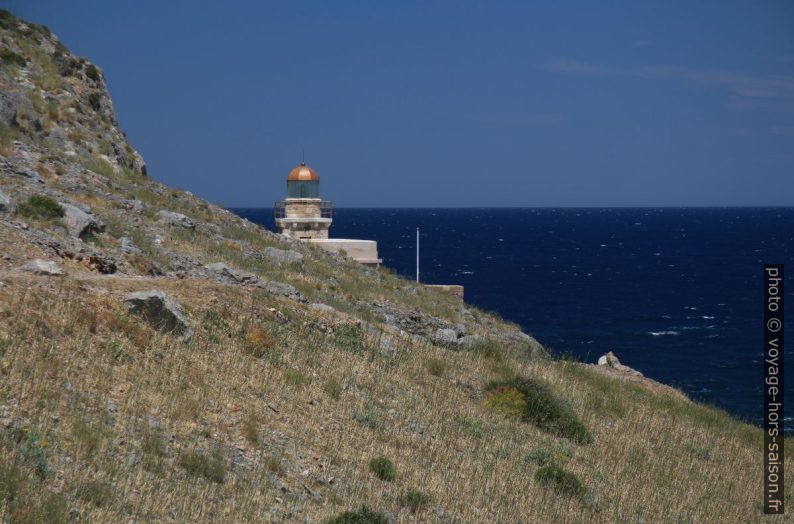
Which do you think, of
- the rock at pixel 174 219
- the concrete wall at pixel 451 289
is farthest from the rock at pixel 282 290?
the concrete wall at pixel 451 289

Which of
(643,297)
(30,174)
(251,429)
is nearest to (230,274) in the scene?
(30,174)

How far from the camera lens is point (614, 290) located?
84.4 metres

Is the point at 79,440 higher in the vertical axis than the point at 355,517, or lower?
higher

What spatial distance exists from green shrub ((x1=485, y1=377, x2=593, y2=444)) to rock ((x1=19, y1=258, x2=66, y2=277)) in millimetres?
8243

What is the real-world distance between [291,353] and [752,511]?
823 cm

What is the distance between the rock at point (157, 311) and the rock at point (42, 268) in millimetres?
1657

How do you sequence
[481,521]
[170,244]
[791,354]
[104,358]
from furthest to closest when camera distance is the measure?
[791,354], [170,244], [104,358], [481,521]

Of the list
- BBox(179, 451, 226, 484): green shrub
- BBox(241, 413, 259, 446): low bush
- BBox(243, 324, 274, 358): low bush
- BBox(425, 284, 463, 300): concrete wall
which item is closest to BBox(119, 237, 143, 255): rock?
BBox(243, 324, 274, 358): low bush

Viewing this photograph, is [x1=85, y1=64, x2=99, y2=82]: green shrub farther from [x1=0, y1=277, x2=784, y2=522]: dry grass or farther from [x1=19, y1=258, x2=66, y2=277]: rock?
[x1=19, y1=258, x2=66, y2=277]: rock

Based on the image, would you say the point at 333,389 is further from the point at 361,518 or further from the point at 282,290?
the point at 282,290

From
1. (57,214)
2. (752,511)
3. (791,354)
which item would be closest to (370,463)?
(752,511)

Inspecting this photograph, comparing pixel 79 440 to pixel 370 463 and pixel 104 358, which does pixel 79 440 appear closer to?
pixel 104 358

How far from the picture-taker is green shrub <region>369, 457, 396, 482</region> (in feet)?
36.4

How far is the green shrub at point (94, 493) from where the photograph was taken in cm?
823
